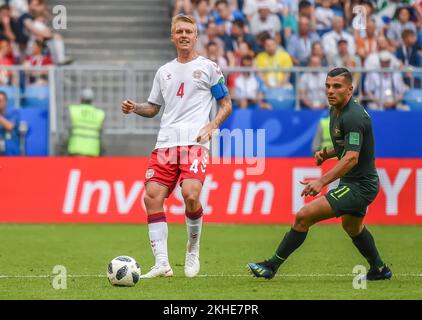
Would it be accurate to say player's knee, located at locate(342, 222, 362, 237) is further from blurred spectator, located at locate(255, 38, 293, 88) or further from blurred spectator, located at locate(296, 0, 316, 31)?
blurred spectator, located at locate(296, 0, 316, 31)

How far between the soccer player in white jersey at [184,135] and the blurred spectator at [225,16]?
1172cm

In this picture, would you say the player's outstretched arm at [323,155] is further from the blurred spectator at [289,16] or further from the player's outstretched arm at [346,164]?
the blurred spectator at [289,16]

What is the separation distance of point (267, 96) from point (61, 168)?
437 cm

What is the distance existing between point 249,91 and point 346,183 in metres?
10.4

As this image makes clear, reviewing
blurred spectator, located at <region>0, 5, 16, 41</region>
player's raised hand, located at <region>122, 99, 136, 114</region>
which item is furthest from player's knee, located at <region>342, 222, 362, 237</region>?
blurred spectator, located at <region>0, 5, 16, 41</region>

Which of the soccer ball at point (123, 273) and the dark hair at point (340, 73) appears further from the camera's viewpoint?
the dark hair at point (340, 73)

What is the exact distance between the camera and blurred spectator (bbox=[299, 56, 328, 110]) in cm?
2150

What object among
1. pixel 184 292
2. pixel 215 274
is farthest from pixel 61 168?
pixel 184 292

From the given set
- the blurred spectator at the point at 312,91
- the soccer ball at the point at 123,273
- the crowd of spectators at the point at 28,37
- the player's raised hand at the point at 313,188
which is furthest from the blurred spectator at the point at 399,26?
the soccer ball at the point at 123,273

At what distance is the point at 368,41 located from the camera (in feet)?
75.6

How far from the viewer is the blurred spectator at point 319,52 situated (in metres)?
22.2

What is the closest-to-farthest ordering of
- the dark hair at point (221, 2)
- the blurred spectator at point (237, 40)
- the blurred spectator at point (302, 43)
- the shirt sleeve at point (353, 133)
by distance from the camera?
the shirt sleeve at point (353, 133) < the blurred spectator at point (237, 40) < the blurred spectator at point (302, 43) < the dark hair at point (221, 2)

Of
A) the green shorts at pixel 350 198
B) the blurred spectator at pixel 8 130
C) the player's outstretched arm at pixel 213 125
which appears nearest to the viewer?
the green shorts at pixel 350 198

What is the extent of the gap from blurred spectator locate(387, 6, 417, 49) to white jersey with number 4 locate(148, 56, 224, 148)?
1229 cm
